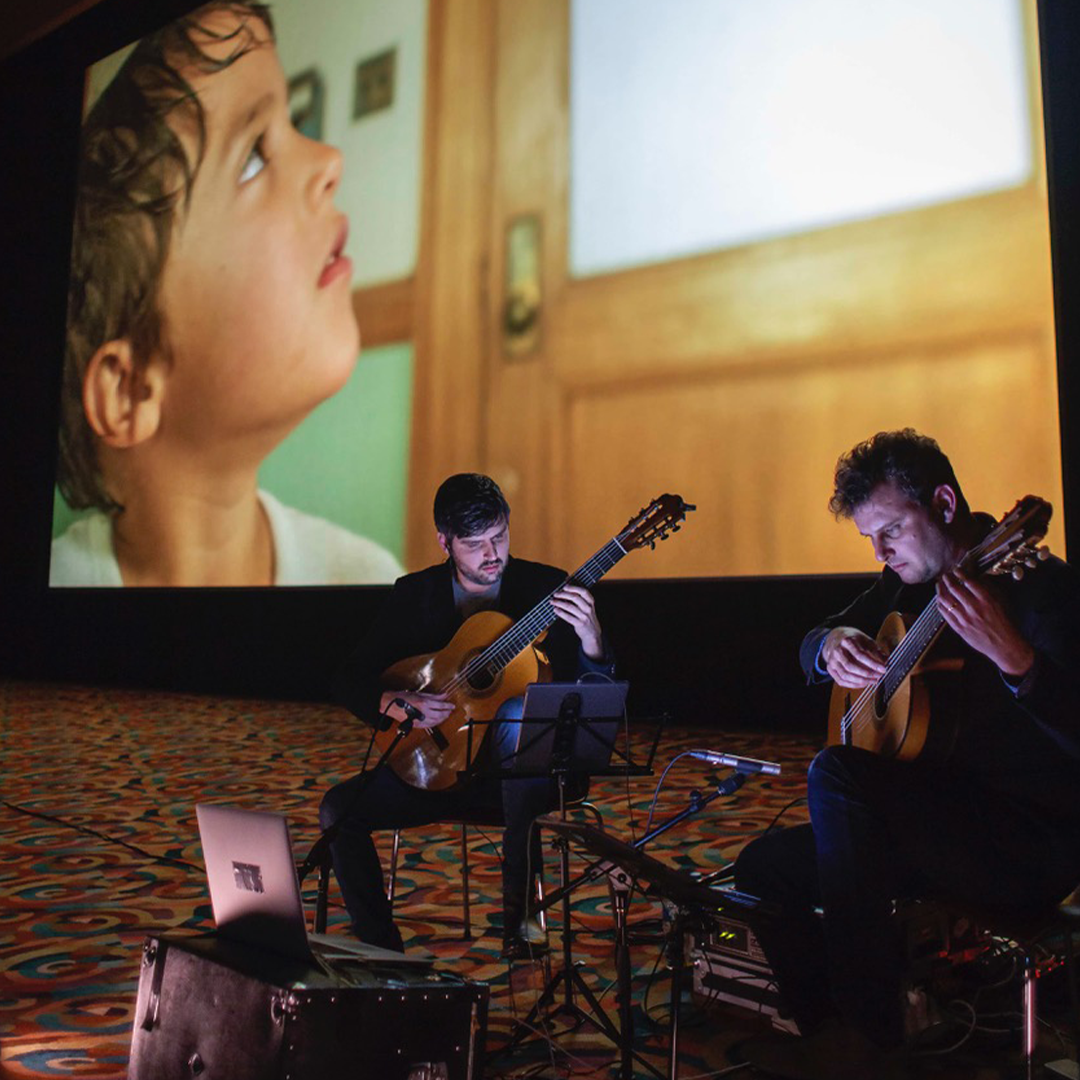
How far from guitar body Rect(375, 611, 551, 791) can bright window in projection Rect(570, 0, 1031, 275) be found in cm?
324

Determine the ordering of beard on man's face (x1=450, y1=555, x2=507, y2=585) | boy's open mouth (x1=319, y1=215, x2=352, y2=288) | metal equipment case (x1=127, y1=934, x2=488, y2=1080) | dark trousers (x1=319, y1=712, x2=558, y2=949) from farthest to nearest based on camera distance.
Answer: boy's open mouth (x1=319, y1=215, x2=352, y2=288), beard on man's face (x1=450, y1=555, x2=507, y2=585), dark trousers (x1=319, y1=712, x2=558, y2=949), metal equipment case (x1=127, y1=934, x2=488, y2=1080)

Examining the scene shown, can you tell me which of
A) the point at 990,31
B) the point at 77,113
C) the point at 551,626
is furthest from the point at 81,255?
the point at 551,626

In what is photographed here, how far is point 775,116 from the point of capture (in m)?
5.25

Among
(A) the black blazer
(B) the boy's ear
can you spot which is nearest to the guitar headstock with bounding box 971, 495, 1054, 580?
(A) the black blazer

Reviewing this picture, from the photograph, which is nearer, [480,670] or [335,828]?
[335,828]

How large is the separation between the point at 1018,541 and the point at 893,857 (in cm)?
61

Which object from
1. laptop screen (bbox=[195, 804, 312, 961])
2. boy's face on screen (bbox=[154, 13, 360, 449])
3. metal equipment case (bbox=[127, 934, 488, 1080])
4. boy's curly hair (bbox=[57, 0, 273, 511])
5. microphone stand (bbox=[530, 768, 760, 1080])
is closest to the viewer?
metal equipment case (bbox=[127, 934, 488, 1080])

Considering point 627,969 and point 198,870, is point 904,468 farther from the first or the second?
point 198,870

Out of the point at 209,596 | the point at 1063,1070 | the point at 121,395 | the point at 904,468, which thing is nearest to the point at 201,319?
the point at 121,395

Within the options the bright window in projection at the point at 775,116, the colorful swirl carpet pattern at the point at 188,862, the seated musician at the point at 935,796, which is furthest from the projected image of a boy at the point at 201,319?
the seated musician at the point at 935,796

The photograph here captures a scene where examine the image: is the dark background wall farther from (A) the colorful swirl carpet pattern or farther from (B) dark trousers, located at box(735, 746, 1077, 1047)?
(B) dark trousers, located at box(735, 746, 1077, 1047)

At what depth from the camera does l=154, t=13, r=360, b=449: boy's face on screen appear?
7.31m

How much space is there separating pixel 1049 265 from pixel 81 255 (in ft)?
25.0

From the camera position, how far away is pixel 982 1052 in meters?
2.13
